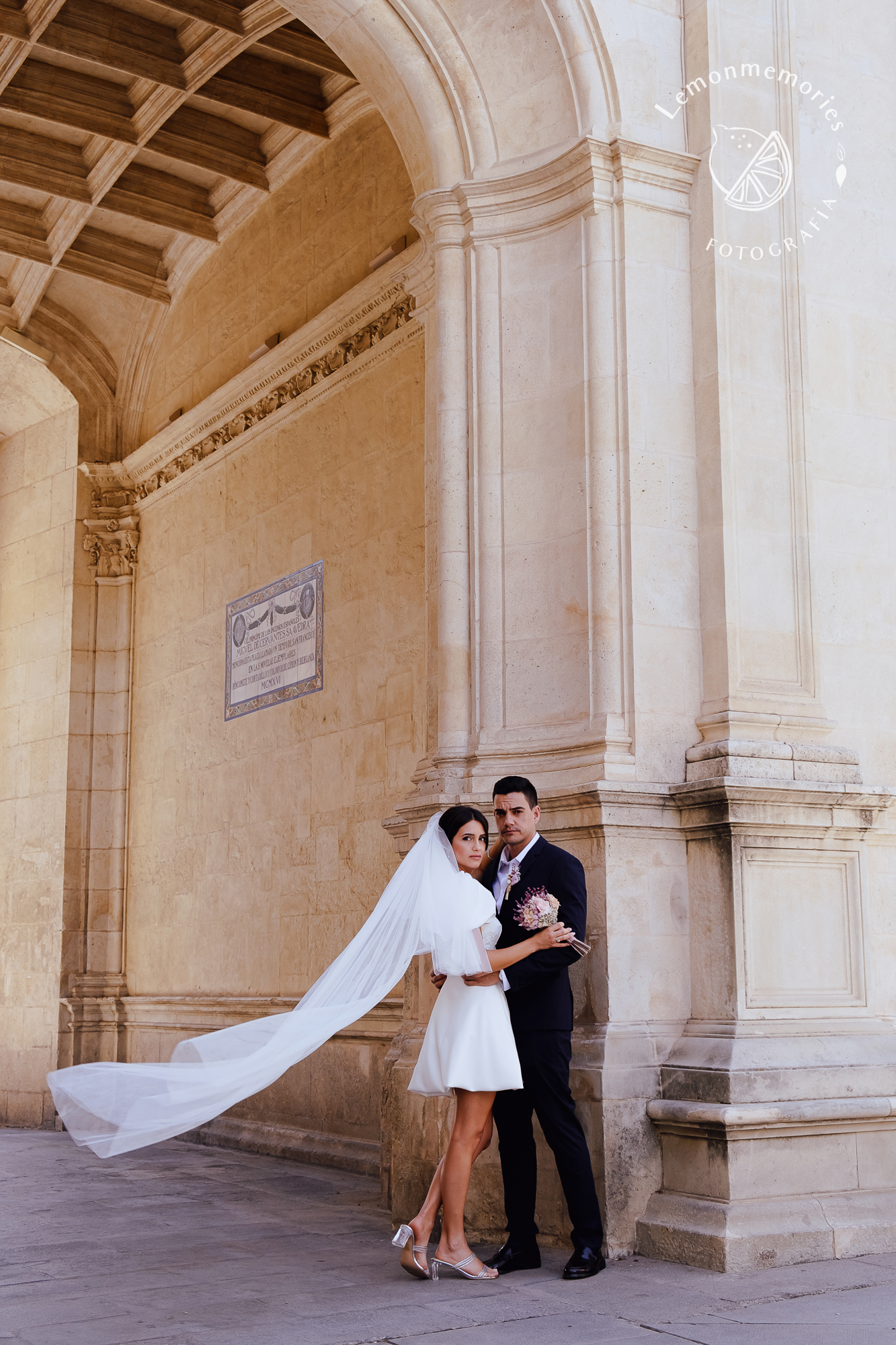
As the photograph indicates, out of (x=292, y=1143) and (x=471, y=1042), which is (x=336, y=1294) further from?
(x=292, y=1143)

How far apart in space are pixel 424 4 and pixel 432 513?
2340 mm

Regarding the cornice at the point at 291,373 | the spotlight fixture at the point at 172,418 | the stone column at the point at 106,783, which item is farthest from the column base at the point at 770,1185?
the spotlight fixture at the point at 172,418

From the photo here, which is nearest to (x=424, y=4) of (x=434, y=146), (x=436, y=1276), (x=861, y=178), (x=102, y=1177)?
(x=434, y=146)

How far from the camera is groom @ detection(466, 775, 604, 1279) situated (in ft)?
17.4

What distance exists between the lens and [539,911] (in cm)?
538

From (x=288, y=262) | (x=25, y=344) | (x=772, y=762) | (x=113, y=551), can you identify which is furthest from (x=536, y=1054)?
(x=25, y=344)

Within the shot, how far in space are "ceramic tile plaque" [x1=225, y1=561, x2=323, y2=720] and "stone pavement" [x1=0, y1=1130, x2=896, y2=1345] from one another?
13.6ft

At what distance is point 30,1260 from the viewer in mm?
5883

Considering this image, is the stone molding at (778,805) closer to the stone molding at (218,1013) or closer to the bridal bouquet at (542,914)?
the bridal bouquet at (542,914)

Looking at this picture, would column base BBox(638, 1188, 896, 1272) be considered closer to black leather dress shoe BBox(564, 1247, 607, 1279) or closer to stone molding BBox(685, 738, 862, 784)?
black leather dress shoe BBox(564, 1247, 607, 1279)

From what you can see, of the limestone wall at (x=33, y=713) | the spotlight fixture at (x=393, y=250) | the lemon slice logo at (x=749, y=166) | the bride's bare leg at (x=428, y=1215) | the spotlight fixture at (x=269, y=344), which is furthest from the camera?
the limestone wall at (x=33, y=713)

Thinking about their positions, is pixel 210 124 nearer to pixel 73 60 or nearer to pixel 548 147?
pixel 73 60

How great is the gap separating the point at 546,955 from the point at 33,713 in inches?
378

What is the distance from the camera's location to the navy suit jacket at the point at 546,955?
213 inches
